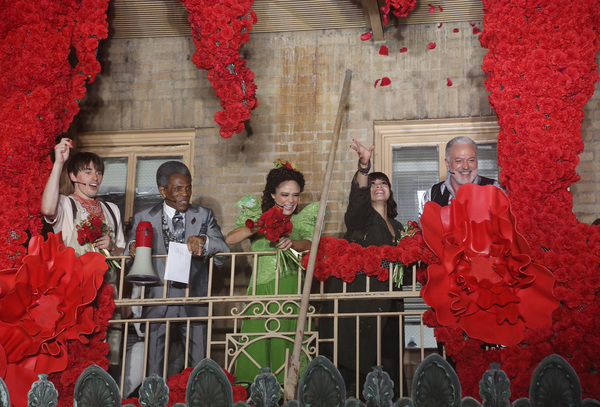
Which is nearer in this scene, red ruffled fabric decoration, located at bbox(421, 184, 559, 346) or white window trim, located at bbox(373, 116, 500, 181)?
red ruffled fabric decoration, located at bbox(421, 184, 559, 346)

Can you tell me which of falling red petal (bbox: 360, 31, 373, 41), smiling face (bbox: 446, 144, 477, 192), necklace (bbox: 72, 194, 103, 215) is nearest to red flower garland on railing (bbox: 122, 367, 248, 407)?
necklace (bbox: 72, 194, 103, 215)

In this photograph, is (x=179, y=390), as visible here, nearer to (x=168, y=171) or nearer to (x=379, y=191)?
(x=168, y=171)

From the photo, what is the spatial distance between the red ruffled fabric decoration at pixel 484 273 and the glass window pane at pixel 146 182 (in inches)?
124

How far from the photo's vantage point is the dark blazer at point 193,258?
504cm

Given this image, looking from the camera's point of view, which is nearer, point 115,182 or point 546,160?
point 546,160

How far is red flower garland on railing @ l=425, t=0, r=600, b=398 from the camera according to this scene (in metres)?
4.05

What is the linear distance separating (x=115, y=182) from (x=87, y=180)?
60.7 inches

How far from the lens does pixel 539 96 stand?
4508 mm

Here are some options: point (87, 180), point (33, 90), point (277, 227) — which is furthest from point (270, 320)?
point (33, 90)

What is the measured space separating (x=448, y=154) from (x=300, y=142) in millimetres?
1744

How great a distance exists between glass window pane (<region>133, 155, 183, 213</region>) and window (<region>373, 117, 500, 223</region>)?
73.8 inches

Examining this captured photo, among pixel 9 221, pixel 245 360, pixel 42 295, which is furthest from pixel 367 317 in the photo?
pixel 9 221

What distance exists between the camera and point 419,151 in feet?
21.4

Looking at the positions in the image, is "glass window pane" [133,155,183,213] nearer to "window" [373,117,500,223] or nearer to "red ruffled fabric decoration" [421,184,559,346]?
"window" [373,117,500,223]
